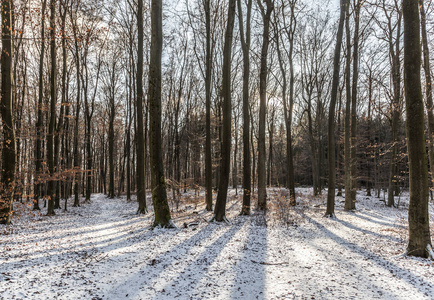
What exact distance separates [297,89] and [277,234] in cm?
1915

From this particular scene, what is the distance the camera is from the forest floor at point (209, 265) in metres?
3.98

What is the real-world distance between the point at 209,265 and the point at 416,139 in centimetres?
573

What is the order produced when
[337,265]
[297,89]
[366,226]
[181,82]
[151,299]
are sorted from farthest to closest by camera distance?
[297,89] < [181,82] < [366,226] < [337,265] < [151,299]

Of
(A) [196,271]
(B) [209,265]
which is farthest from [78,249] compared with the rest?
(B) [209,265]

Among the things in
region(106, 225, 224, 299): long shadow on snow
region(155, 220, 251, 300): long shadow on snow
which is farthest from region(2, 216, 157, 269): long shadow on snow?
region(155, 220, 251, 300): long shadow on snow

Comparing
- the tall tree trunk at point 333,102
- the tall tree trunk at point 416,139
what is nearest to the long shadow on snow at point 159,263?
the tall tree trunk at point 416,139

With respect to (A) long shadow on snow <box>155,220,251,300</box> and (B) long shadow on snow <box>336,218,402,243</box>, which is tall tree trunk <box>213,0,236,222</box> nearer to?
(A) long shadow on snow <box>155,220,251,300</box>

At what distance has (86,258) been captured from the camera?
17.9 ft

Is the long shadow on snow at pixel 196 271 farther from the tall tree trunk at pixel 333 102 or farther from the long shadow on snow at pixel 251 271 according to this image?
the tall tree trunk at pixel 333 102

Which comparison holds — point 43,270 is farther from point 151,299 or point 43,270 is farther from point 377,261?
point 377,261

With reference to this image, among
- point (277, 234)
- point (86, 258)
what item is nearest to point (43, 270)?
point (86, 258)

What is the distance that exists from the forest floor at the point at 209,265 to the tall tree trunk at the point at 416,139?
2.15 ft

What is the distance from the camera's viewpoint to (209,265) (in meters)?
5.28

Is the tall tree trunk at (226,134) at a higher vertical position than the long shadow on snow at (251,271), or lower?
higher
